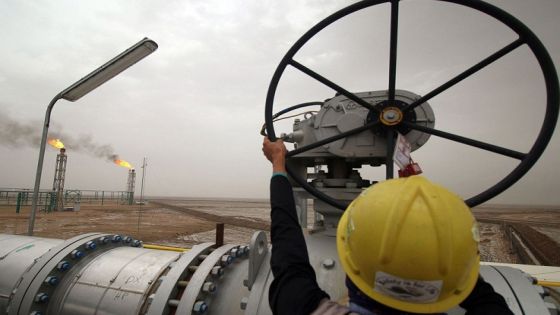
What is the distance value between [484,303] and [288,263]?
1.71ft

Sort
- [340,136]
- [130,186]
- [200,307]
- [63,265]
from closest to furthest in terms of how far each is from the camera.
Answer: [200,307] → [340,136] → [63,265] → [130,186]

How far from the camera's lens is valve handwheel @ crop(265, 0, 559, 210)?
3.83ft

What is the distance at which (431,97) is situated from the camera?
1.37 meters

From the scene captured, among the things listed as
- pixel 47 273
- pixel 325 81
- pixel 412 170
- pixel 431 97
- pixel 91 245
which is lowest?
pixel 47 273

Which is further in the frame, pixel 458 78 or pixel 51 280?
pixel 51 280

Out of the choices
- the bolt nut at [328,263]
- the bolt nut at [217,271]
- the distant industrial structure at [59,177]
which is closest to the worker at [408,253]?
the bolt nut at [328,263]

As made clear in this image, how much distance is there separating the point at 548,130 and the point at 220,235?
1.51 meters

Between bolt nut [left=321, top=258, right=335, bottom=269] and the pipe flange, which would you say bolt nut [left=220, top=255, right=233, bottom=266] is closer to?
bolt nut [left=321, top=258, right=335, bottom=269]

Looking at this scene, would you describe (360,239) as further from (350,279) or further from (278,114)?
(278,114)

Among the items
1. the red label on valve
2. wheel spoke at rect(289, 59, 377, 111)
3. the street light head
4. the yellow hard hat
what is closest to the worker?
the yellow hard hat

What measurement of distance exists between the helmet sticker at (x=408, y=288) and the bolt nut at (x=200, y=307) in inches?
32.9

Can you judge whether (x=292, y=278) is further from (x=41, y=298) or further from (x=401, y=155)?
(x=41, y=298)

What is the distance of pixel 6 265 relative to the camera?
1738 mm

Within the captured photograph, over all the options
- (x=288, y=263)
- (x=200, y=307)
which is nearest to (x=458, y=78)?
(x=288, y=263)
